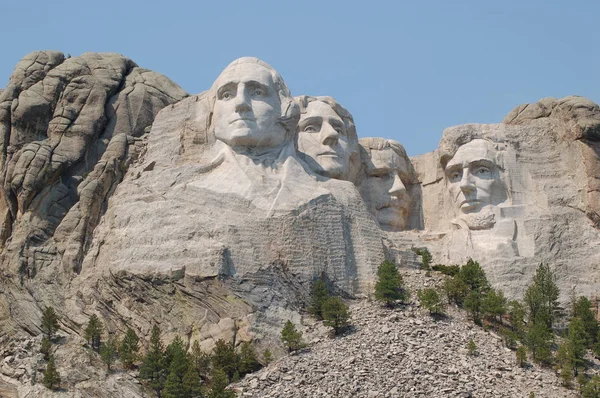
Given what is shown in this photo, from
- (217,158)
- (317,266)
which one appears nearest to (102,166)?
(217,158)

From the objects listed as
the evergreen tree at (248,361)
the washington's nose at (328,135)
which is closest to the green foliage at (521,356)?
the evergreen tree at (248,361)

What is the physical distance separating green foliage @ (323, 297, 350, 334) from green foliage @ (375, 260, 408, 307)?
119cm

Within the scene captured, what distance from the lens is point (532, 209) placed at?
4703 centimetres

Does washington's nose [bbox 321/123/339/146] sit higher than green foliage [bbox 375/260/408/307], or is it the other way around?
washington's nose [bbox 321/123/339/146]

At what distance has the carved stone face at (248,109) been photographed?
45.2 m

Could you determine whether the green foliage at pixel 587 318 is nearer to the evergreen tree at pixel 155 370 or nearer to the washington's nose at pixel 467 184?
the washington's nose at pixel 467 184

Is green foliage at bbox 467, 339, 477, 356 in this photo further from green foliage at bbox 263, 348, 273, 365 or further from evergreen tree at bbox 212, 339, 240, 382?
evergreen tree at bbox 212, 339, 240, 382

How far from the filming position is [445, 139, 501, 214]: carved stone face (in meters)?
47.2

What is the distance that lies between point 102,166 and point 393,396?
9.72 m

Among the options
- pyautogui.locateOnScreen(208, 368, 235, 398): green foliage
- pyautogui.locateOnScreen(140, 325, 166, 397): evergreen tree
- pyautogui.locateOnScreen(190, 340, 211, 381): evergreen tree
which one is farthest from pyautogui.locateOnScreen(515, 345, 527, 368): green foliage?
pyautogui.locateOnScreen(140, 325, 166, 397): evergreen tree

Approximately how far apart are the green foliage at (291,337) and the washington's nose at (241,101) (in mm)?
5500

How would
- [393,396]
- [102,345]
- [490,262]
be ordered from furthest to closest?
[490,262]
[102,345]
[393,396]

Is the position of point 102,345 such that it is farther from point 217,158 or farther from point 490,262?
point 490,262

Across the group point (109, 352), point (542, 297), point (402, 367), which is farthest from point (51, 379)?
point (542, 297)
